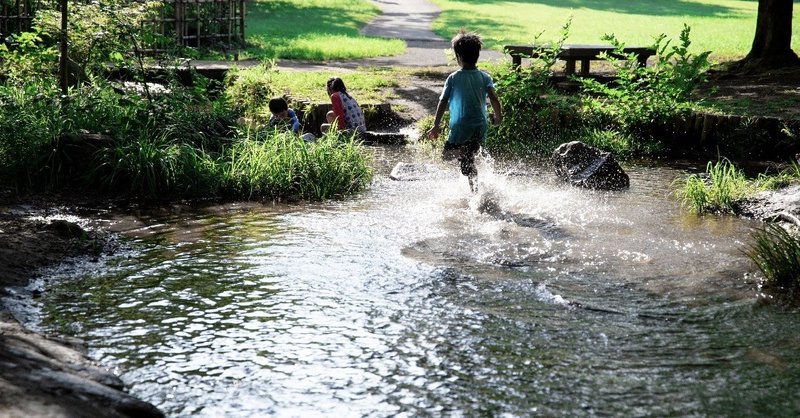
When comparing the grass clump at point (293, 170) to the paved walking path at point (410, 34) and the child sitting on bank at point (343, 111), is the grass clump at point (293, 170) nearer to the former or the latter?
the child sitting on bank at point (343, 111)

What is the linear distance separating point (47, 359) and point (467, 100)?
539cm

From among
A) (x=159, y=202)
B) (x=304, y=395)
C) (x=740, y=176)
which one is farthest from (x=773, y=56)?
(x=304, y=395)

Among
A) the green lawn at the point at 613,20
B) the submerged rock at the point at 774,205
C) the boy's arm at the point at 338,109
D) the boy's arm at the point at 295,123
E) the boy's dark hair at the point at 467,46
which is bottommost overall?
the submerged rock at the point at 774,205

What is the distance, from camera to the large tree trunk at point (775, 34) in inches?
704

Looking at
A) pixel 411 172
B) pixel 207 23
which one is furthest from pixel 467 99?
pixel 207 23

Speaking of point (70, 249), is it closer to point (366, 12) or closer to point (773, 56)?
point (773, 56)

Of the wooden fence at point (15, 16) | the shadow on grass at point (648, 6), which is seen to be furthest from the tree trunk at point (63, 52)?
the shadow on grass at point (648, 6)

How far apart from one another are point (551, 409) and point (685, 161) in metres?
8.29

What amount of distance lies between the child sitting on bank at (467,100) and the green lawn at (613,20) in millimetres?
12047

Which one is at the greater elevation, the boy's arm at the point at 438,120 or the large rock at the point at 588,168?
the boy's arm at the point at 438,120

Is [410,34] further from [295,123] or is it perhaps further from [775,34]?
[295,123]

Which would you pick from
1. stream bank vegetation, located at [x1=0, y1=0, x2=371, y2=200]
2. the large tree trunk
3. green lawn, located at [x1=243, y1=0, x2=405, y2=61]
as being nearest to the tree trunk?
stream bank vegetation, located at [x1=0, y1=0, x2=371, y2=200]

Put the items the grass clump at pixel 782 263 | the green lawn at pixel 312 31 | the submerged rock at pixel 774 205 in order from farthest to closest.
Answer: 1. the green lawn at pixel 312 31
2. the submerged rock at pixel 774 205
3. the grass clump at pixel 782 263

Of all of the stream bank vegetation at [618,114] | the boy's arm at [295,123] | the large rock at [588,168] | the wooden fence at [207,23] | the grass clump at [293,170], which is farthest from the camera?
the wooden fence at [207,23]
